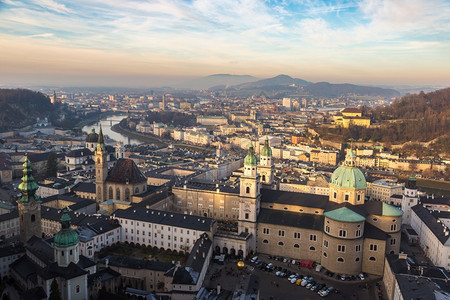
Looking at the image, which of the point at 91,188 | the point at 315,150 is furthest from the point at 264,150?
the point at 315,150

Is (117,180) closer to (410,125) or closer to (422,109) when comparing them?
(410,125)

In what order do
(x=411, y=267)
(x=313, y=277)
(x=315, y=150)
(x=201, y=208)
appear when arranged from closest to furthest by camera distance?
(x=411, y=267) < (x=313, y=277) < (x=201, y=208) < (x=315, y=150)

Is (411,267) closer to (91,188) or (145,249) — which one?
(145,249)

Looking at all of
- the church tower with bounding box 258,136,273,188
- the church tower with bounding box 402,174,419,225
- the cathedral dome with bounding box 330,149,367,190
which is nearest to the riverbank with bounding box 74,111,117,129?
the church tower with bounding box 258,136,273,188

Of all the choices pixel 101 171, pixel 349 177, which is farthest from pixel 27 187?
pixel 349 177

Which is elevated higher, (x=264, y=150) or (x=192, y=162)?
(x=264, y=150)

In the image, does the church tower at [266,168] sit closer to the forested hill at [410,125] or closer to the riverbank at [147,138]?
the forested hill at [410,125]

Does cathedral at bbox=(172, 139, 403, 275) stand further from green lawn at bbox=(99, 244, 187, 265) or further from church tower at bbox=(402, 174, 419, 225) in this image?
church tower at bbox=(402, 174, 419, 225)
